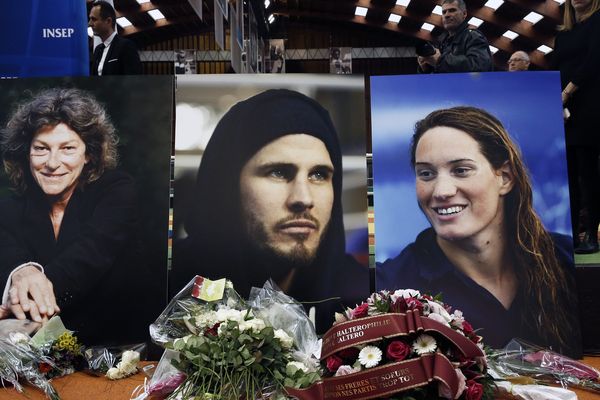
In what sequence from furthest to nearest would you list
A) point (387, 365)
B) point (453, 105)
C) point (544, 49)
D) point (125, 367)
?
point (544, 49) → point (453, 105) → point (125, 367) → point (387, 365)

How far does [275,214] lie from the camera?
2.62 metres

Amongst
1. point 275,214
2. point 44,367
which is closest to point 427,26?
point 275,214

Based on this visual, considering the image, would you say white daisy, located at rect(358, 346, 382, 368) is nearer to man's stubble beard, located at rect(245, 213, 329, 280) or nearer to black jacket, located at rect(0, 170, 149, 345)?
man's stubble beard, located at rect(245, 213, 329, 280)

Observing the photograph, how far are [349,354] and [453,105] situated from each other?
4.60 ft

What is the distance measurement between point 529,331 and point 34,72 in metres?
2.49

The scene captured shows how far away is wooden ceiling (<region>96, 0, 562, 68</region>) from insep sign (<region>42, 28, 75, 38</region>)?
316 inches

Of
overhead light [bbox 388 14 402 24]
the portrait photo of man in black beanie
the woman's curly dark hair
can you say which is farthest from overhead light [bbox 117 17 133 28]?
the portrait photo of man in black beanie

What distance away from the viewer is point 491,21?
12.9m

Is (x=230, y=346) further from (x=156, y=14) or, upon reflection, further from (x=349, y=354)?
(x=156, y=14)

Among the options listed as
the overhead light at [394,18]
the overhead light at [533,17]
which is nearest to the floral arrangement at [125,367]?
the overhead light at [533,17]

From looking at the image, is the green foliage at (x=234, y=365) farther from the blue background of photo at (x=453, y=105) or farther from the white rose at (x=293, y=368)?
the blue background of photo at (x=453, y=105)

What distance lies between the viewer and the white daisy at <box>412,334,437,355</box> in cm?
155

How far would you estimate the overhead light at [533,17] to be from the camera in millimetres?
11891

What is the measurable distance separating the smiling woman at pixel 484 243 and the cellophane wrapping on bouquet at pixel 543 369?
197 millimetres
